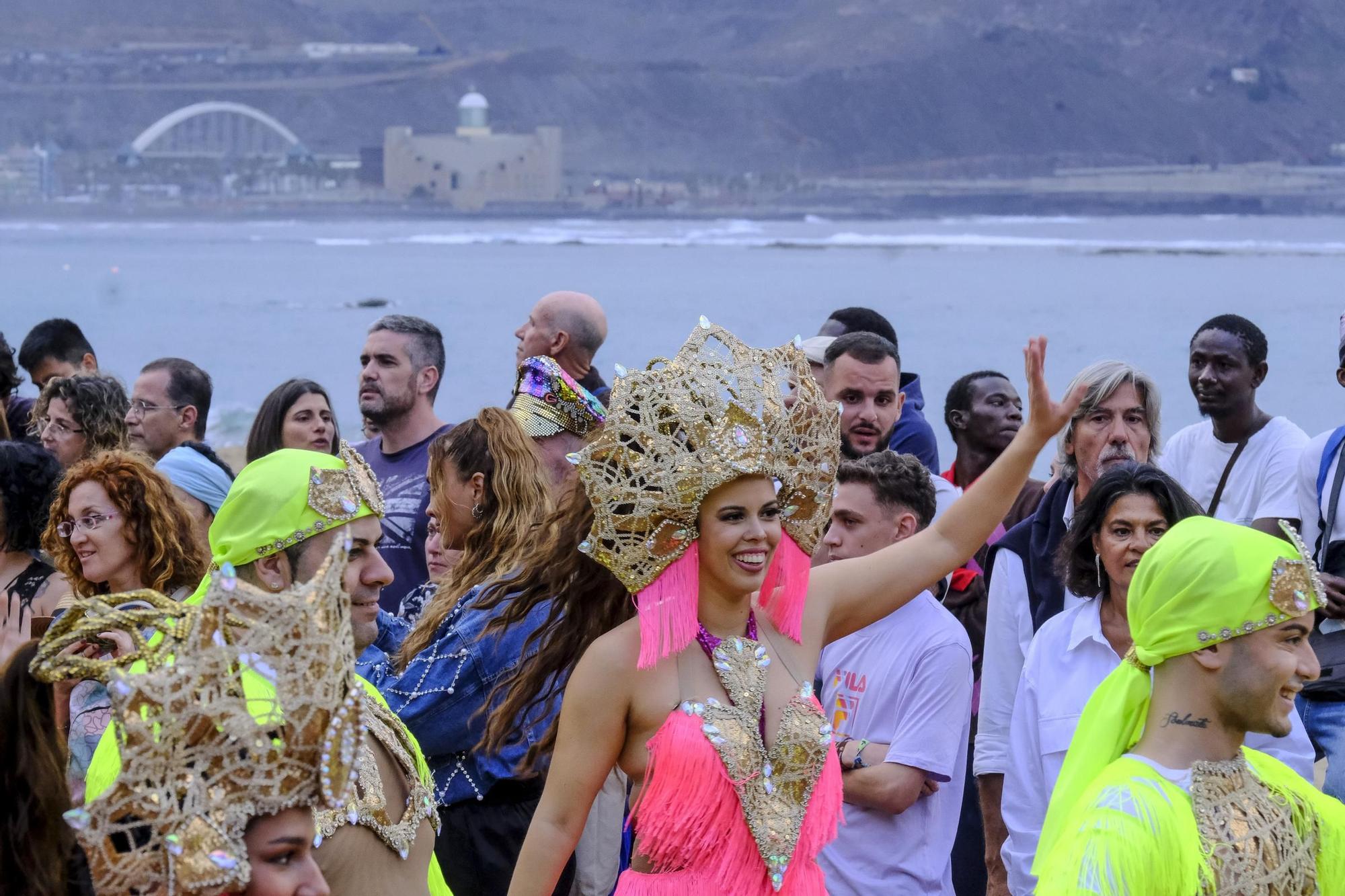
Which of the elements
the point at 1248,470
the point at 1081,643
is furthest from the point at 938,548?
the point at 1248,470

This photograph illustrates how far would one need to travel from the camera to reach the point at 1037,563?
17.3 ft

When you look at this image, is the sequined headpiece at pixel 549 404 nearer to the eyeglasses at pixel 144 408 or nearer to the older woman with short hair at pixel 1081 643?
the older woman with short hair at pixel 1081 643

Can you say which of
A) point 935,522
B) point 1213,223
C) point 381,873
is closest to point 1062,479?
point 935,522

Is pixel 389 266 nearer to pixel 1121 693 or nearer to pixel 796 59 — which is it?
pixel 796 59

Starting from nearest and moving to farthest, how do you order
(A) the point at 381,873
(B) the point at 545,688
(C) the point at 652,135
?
1. (A) the point at 381,873
2. (B) the point at 545,688
3. (C) the point at 652,135

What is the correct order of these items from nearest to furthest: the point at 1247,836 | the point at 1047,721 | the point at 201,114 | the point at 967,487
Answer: the point at 1247,836 → the point at 1047,721 → the point at 967,487 → the point at 201,114

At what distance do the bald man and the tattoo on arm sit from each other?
Answer: 4236 millimetres

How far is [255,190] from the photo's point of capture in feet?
560

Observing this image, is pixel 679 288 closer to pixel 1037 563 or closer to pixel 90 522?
pixel 1037 563

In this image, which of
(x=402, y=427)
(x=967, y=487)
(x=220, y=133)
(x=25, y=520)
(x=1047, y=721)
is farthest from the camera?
(x=220, y=133)

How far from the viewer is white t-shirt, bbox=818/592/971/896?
4590 millimetres

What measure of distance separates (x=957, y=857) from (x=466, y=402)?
36.3 metres

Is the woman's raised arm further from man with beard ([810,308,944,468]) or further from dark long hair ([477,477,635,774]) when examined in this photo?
man with beard ([810,308,944,468])

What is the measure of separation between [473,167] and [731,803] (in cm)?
16864
